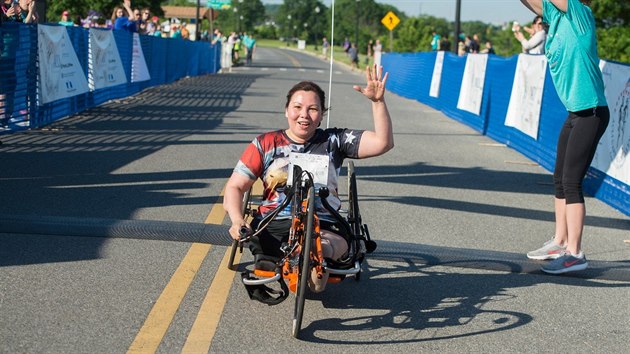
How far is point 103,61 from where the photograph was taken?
62.0ft

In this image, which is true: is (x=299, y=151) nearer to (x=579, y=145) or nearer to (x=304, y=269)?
(x=304, y=269)

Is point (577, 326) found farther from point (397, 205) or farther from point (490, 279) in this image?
point (397, 205)

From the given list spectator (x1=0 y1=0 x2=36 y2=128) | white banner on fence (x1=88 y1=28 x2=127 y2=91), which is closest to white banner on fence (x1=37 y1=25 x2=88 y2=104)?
spectator (x1=0 y1=0 x2=36 y2=128)

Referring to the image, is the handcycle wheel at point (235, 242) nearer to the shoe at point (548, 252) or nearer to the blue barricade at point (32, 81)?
the shoe at point (548, 252)

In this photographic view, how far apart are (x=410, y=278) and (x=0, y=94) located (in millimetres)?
8210

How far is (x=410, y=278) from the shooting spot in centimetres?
646

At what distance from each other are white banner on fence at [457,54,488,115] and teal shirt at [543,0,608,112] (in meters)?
12.3

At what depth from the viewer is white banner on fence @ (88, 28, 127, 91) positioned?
18000 mm

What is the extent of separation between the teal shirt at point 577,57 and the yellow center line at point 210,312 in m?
2.54

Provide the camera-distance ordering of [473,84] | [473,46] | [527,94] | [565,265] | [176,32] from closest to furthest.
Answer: [565,265] → [527,94] → [473,84] → [473,46] → [176,32]

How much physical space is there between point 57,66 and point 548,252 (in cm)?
1005

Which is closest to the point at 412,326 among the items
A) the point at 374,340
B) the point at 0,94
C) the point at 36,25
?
the point at 374,340

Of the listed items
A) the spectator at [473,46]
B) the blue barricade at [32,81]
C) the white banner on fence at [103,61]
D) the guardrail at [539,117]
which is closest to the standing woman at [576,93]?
the guardrail at [539,117]

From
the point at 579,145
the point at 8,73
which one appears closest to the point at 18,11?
the point at 8,73
